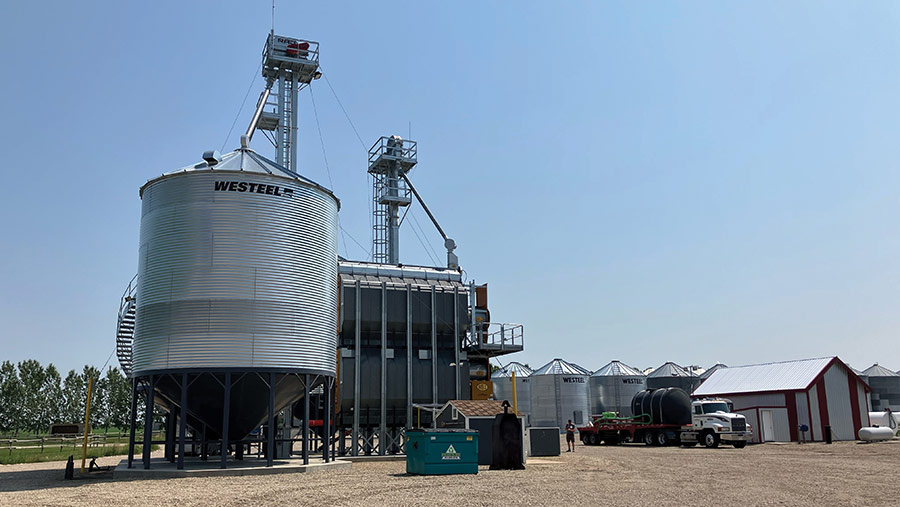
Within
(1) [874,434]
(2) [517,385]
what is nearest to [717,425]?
(1) [874,434]

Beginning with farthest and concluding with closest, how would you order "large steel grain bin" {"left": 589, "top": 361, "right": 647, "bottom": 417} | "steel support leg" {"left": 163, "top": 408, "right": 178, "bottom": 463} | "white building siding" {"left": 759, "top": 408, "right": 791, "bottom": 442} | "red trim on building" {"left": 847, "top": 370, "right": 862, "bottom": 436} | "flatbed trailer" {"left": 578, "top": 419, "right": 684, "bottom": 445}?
"large steel grain bin" {"left": 589, "top": 361, "right": 647, "bottom": 417} → "red trim on building" {"left": 847, "top": 370, "right": 862, "bottom": 436} → "white building siding" {"left": 759, "top": 408, "right": 791, "bottom": 442} → "flatbed trailer" {"left": 578, "top": 419, "right": 684, "bottom": 445} → "steel support leg" {"left": 163, "top": 408, "right": 178, "bottom": 463}

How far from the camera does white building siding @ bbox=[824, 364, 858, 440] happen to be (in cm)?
4706

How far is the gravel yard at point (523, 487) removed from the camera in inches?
666

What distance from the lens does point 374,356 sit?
3678 cm

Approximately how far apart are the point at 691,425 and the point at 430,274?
60.7 feet

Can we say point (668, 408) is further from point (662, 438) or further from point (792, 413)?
point (792, 413)

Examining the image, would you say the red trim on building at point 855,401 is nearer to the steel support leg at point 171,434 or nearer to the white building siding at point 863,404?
the white building siding at point 863,404

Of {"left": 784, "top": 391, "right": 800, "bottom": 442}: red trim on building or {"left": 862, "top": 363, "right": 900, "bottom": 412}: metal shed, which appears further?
{"left": 862, "top": 363, "right": 900, "bottom": 412}: metal shed

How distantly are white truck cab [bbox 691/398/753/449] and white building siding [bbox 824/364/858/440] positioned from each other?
29.5 ft

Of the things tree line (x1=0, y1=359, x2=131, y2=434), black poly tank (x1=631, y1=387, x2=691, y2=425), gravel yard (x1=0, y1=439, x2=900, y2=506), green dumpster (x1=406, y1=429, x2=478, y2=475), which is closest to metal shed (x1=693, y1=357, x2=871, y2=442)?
black poly tank (x1=631, y1=387, x2=691, y2=425)

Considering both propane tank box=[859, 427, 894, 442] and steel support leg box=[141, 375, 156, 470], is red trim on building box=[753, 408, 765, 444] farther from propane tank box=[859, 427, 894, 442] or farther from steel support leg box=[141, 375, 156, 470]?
steel support leg box=[141, 375, 156, 470]

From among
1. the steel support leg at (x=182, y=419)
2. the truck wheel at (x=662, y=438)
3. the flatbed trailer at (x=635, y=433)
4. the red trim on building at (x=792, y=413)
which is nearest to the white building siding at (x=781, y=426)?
the red trim on building at (x=792, y=413)

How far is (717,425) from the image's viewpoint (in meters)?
41.0

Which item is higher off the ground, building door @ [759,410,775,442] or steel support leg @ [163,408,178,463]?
steel support leg @ [163,408,178,463]
